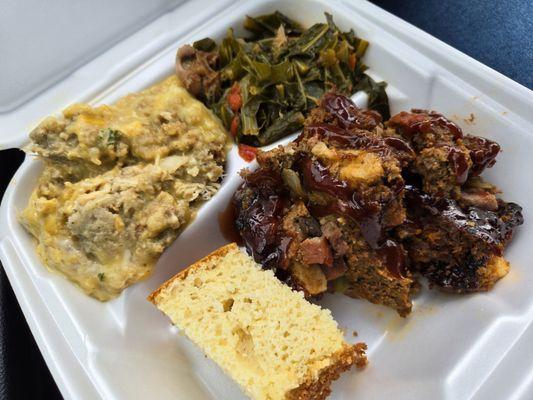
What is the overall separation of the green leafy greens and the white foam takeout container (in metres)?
0.13

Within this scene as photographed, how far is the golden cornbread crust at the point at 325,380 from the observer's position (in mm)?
2186

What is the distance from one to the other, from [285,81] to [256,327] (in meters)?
1.57

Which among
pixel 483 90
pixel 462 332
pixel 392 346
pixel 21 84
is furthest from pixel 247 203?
pixel 21 84

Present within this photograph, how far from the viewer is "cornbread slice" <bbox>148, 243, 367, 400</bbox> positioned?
2.21m

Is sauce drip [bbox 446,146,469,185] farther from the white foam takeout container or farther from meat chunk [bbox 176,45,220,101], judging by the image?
meat chunk [bbox 176,45,220,101]

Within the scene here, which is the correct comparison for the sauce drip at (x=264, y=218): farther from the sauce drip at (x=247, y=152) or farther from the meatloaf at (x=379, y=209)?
the sauce drip at (x=247, y=152)

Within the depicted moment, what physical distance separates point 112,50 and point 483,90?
94.6 inches

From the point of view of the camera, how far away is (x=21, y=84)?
3.13m

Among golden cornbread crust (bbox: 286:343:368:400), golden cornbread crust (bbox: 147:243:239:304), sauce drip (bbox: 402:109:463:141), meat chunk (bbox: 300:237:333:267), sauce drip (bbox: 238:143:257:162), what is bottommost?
golden cornbread crust (bbox: 286:343:368:400)

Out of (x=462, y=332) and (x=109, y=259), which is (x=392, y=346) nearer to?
(x=462, y=332)

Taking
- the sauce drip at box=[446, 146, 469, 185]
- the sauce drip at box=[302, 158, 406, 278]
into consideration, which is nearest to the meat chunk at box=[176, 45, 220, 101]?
the sauce drip at box=[302, 158, 406, 278]

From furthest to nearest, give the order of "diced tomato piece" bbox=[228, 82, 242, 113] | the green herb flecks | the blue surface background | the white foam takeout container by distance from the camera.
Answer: the blue surface background < "diced tomato piece" bbox=[228, 82, 242, 113] < the green herb flecks < the white foam takeout container

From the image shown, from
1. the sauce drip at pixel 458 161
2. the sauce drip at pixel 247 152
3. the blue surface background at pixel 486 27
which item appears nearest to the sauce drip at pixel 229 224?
the sauce drip at pixel 247 152

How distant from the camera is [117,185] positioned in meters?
2.57
